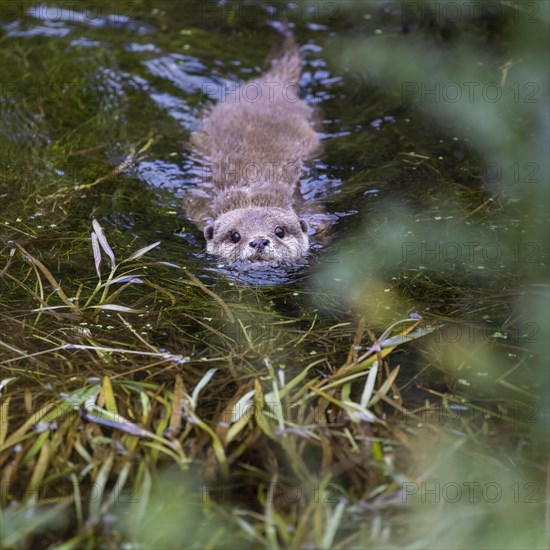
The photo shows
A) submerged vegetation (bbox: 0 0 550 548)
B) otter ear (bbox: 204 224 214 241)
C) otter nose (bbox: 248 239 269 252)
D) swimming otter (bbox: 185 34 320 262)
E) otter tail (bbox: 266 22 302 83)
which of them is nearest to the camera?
submerged vegetation (bbox: 0 0 550 548)

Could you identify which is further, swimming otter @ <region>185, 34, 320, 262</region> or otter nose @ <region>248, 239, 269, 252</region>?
swimming otter @ <region>185, 34, 320, 262</region>

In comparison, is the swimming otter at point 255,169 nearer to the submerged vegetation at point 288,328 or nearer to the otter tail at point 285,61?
the otter tail at point 285,61

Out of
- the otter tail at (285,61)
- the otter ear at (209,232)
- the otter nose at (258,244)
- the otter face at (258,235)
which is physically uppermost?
the otter tail at (285,61)

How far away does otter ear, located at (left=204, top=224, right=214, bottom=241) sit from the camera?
4605 millimetres

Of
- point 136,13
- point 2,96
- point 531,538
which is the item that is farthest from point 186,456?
point 136,13

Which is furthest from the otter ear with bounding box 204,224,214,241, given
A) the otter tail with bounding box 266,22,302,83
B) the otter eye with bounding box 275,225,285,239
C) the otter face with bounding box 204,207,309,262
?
the otter tail with bounding box 266,22,302,83

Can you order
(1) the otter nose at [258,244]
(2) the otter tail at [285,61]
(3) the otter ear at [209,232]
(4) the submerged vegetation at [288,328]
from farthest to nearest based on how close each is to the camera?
(2) the otter tail at [285,61]
(3) the otter ear at [209,232]
(1) the otter nose at [258,244]
(4) the submerged vegetation at [288,328]

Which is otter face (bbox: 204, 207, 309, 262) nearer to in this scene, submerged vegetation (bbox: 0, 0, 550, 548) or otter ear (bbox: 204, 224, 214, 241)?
otter ear (bbox: 204, 224, 214, 241)

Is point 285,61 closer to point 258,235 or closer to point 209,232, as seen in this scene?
point 209,232

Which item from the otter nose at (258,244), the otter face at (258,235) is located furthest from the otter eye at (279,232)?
the otter nose at (258,244)

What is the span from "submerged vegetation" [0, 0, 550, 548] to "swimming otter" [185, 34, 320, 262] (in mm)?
152

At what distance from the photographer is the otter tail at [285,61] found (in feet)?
20.1

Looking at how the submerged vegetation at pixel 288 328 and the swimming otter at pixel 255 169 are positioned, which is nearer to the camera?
the submerged vegetation at pixel 288 328

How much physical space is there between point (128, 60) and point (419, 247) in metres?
3.47
